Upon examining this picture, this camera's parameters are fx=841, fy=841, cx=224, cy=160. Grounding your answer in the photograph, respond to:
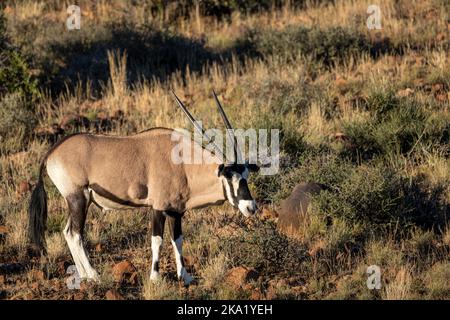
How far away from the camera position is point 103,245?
9.66m

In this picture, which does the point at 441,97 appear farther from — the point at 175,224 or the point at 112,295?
the point at 112,295

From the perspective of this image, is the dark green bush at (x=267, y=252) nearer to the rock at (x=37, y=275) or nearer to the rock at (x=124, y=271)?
the rock at (x=124, y=271)

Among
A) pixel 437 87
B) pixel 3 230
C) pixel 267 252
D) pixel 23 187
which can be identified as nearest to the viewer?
pixel 267 252

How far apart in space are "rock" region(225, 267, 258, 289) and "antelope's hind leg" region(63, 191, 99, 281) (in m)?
1.33

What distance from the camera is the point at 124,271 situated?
8.67 m

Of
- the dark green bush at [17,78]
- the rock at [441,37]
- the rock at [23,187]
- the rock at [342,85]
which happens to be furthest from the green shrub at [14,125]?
the rock at [441,37]

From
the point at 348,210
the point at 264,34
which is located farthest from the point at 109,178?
the point at 264,34

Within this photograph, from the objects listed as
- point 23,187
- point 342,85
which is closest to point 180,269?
point 23,187

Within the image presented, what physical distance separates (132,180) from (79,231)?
74cm

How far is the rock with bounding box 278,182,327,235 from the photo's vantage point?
9.76m

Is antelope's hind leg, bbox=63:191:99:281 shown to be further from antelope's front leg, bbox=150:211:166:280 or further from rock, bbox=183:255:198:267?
rock, bbox=183:255:198:267

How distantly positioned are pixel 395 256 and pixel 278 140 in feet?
11.1

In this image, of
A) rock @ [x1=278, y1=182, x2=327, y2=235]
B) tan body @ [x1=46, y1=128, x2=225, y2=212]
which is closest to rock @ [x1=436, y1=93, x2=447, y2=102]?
rock @ [x1=278, y1=182, x2=327, y2=235]

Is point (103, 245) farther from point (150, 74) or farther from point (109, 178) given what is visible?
point (150, 74)
